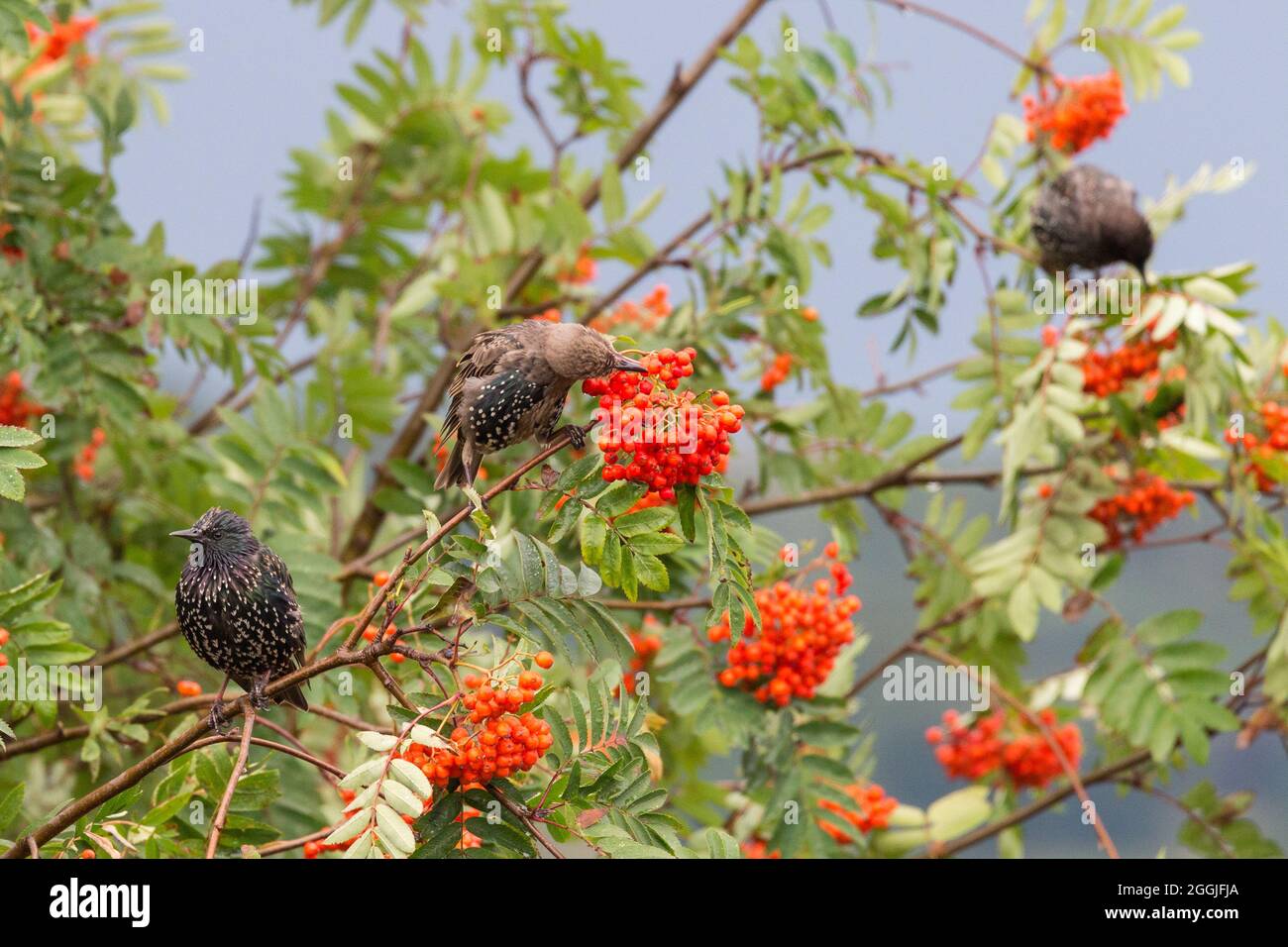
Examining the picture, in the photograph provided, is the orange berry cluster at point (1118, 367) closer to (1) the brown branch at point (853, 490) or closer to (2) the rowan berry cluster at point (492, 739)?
(1) the brown branch at point (853, 490)

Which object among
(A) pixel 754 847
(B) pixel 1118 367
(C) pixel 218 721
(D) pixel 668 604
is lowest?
(A) pixel 754 847

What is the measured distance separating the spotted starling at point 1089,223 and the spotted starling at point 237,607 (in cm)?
259

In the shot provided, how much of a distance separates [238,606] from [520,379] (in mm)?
626

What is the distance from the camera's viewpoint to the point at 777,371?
4.34 m

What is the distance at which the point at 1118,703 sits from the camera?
3924 millimetres

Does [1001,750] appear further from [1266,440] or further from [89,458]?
[89,458]

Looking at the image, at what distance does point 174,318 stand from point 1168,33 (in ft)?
10.4

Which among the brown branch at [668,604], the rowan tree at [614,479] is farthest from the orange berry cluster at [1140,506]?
the brown branch at [668,604]

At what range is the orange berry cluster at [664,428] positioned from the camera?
2150 millimetres

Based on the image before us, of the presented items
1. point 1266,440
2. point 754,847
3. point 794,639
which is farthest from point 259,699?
point 1266,440

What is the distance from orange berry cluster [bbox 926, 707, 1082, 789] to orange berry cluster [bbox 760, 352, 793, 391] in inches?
51.9
